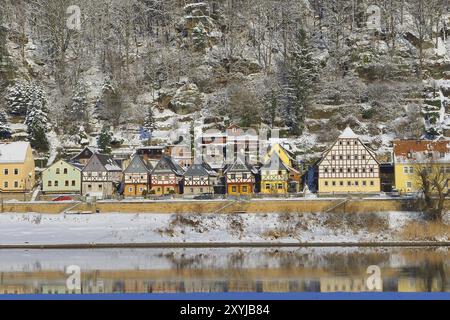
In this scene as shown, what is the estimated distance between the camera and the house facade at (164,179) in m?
69.5

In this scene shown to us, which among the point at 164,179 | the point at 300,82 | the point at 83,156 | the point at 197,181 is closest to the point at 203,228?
the point at 197,181

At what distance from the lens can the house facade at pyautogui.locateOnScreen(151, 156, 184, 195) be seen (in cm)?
6950

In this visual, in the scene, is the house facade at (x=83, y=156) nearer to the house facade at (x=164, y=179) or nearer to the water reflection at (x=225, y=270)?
the house facade at (x=164, y=179)

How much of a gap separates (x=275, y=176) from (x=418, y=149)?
1321 cm

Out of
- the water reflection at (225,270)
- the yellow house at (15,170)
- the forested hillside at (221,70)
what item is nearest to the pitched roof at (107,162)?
the forested hillside at (221,70)

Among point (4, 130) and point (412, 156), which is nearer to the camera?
point (412, 156)

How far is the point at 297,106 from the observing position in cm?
7938

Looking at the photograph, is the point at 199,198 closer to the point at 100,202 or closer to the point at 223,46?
the point at 100,202

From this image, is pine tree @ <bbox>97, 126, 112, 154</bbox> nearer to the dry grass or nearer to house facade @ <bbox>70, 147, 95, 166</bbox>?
house facade @ <bbox>70, 147, 95, 166</bbox>

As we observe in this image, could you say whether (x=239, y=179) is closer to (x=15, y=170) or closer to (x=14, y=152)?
(x=15, y=170)

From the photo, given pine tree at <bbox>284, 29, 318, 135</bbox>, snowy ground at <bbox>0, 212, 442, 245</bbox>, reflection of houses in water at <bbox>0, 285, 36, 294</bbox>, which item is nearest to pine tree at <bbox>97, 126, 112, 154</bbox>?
snowy ground at <bbox>0, 212, 442, 245</bbox>

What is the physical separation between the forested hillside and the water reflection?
2792cm

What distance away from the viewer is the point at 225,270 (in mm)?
39688

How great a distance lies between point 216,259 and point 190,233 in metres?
10.2
